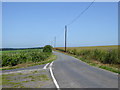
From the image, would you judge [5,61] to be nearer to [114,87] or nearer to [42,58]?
[42,58]

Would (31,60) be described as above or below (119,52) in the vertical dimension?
below

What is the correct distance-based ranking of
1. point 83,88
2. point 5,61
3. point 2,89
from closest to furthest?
1. point 83,88
2. point 2,89
3. point 5,61

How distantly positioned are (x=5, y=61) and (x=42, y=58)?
6.93m

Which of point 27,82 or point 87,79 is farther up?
point 87,79

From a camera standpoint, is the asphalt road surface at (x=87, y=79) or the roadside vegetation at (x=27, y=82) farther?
the roadside vegetation at (x=27, y=82)

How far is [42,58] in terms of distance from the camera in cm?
3047

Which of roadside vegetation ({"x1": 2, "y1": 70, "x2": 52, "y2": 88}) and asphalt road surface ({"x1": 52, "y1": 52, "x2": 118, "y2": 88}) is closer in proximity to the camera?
asphalt road surface ({"x1": 52, "y1": 52, "x2": 118, "y2": 88})

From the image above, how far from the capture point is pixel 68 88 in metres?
7.57

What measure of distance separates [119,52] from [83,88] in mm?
12704

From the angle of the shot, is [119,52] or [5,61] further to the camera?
[5,61]

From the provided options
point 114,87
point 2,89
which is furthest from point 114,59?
point 2,89

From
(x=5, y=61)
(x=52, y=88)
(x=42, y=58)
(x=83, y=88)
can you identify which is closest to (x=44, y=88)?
(x=52, y=88)

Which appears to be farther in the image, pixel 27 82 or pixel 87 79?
pixel 87 79

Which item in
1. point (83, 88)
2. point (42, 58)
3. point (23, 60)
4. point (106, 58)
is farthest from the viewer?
point (42, 58)
